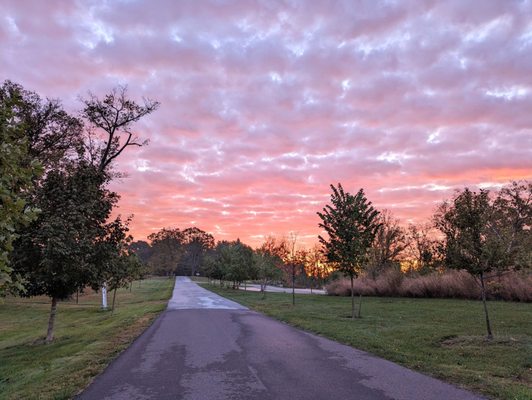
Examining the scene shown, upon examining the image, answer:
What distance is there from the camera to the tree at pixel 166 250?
5433 inches

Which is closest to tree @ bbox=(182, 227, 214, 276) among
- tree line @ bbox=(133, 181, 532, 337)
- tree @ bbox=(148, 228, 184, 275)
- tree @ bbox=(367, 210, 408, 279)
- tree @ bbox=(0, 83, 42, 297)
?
tree @ bbox=(148, 228, 184, 275)

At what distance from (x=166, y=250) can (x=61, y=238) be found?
127363 millimetres

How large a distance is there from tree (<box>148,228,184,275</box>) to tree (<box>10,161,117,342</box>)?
398 feet

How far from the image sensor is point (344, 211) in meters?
20.1

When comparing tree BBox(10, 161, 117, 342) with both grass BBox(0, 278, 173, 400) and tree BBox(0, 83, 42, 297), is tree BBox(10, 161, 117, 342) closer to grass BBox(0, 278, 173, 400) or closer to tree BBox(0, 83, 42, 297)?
grass BBox(0, 278, 173, 400)

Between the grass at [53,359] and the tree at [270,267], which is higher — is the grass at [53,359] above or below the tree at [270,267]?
below

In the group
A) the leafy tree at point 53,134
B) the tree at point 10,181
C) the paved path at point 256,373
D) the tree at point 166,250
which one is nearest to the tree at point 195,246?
the tree at point 166,250

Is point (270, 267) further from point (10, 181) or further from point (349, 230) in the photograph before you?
point (10, 181)

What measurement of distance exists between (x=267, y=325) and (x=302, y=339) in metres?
4.08

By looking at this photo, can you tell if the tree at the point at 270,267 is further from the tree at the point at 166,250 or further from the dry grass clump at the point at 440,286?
the tree at the point at 166,250

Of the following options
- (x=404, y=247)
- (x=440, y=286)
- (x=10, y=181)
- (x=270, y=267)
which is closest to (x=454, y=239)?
(x=10, y=181)

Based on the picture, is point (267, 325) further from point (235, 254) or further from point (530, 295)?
point (235, 254)

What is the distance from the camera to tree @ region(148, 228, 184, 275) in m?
138

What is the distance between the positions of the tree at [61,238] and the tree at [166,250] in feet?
398
